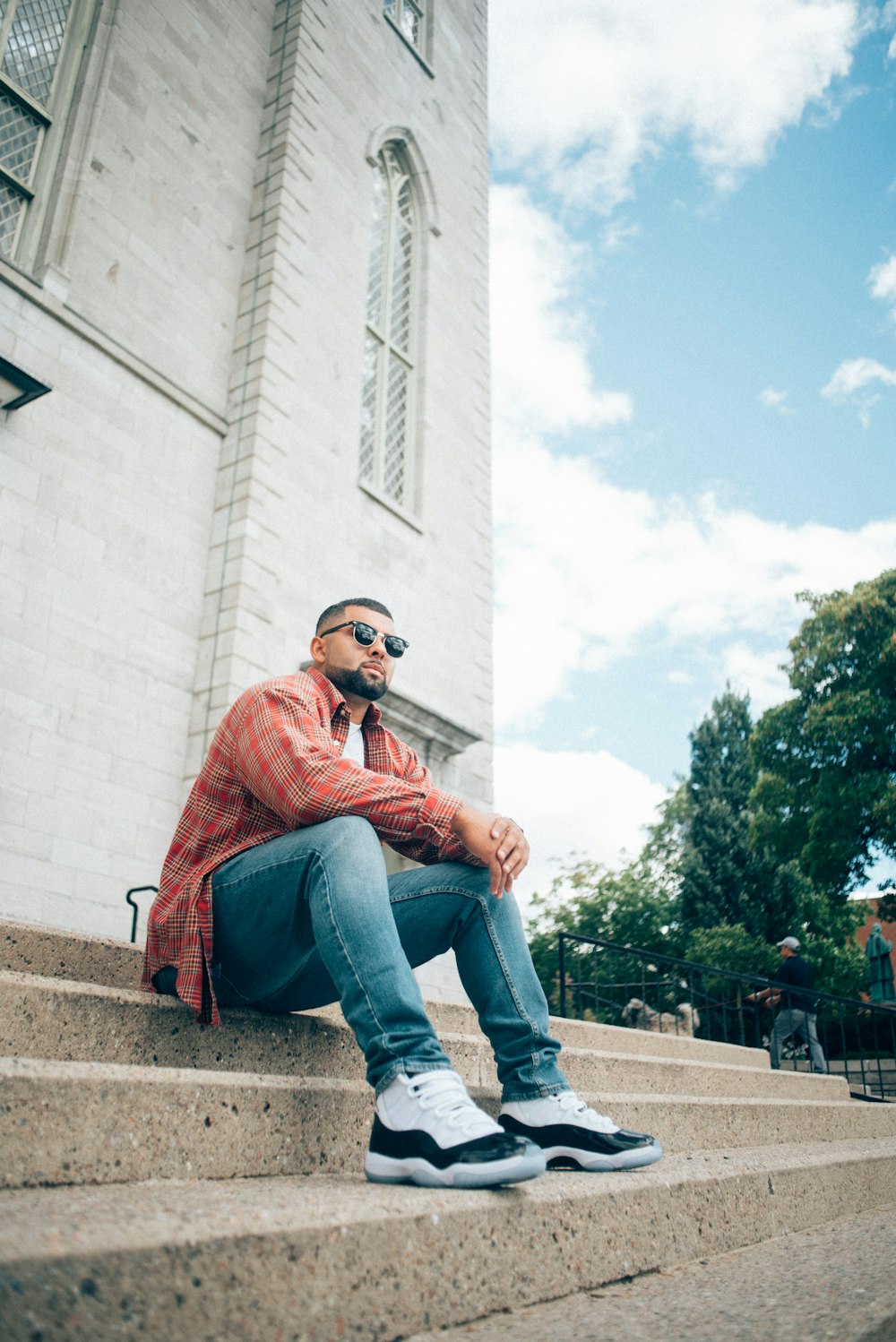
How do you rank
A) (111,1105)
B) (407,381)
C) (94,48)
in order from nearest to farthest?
(111,1105)
(94,48)
(407,381)

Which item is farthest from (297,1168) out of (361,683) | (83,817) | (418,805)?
(83,817)

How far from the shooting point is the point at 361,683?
2.84 m

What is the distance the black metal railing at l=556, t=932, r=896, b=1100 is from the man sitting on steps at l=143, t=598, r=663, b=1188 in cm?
438

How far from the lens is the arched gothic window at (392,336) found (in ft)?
34.6

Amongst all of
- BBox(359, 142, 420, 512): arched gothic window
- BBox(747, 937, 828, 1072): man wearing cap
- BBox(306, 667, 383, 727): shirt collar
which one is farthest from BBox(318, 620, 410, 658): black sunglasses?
BBox(747, 937, 828, 1072): man wearing cap

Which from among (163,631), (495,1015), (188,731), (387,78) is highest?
(387,78)

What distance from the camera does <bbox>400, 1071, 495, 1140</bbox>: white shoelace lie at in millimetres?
1783

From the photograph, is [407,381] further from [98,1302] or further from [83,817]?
[98,1302]

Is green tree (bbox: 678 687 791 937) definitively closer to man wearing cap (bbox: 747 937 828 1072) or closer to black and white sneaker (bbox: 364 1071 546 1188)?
man wearing cap (bbox: 747 937 828 1072)

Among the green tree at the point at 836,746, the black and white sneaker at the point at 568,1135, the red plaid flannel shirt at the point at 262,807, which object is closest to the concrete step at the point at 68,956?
the red plaid flannel shirt at the point at 262,807

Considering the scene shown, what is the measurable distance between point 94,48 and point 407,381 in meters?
4.54

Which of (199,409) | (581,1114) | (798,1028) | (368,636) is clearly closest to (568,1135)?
(581,1114)

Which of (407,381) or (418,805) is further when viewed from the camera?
(407,381)

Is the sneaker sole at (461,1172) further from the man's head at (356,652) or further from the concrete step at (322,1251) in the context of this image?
the man's head at (356,652)
